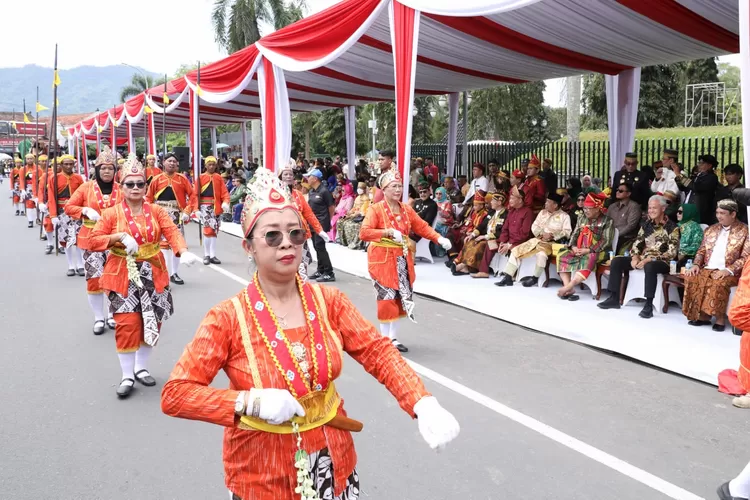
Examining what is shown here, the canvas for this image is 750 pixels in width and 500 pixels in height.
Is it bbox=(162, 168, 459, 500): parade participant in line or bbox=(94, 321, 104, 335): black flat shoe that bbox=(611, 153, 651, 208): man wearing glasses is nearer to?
bbox=(94, 321, 104, 335): black flat shoe

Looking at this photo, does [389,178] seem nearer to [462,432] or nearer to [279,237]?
[462,432]

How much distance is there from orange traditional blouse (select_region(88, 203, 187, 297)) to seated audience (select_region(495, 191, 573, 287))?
5.25m

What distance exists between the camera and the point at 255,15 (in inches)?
1167

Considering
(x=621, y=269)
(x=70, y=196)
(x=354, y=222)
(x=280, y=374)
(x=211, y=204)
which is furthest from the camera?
(x=354, y=222)

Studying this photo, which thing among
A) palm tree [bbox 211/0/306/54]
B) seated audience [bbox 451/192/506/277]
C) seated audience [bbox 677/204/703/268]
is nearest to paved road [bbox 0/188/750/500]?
seated audience [bbox 677/204/703/268]

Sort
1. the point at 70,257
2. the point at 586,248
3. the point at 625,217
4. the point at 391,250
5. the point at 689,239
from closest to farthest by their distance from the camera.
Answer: the point at 391,250
the point at 689,239
the point at 586,248
the point at 625,217
the point at 70,257

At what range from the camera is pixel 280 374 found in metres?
2.29

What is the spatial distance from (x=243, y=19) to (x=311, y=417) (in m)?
29.1

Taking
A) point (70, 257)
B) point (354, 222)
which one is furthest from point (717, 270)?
point (70, 257)

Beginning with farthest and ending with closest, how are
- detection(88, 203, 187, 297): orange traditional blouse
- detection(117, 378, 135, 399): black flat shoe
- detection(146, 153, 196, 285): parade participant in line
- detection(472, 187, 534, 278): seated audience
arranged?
detection(146, 153, 196, 285): parade participant in line → detection(472, 187, 534, 278): seated audience → detection(88, 203, 187, 297): orange traditional blouse → detection(117, 378, 135, 399): black flat shoe

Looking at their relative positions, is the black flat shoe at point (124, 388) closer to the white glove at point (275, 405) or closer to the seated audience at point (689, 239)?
the white glove at point (275, 405)

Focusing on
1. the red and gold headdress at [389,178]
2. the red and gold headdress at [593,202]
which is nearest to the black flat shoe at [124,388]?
the red and gold headdress at [389,178]

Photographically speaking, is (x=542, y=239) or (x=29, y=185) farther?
(x=29, y=185)

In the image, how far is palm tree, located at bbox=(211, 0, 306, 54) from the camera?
29.2 m
